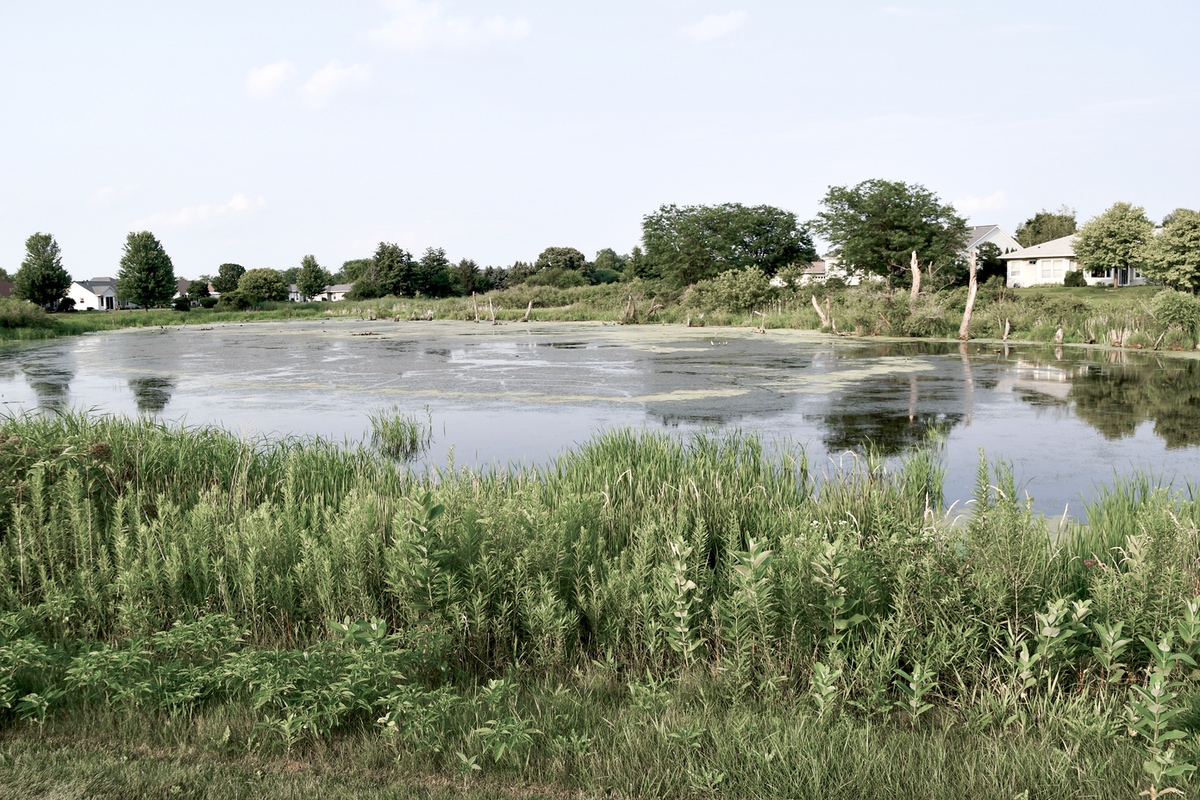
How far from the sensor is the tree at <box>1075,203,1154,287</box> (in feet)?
189

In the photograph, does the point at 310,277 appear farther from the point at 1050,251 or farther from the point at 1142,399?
the point at 1142,399

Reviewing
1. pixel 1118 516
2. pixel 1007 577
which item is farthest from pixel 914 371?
pixel 1007 577

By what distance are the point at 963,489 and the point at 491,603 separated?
227 inches

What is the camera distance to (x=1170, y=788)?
3.16m

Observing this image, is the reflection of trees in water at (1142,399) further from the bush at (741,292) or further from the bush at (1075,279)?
the bush at (1075,279)

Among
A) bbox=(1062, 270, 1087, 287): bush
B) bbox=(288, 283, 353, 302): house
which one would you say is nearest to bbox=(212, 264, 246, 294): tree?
bbox=(288, 283, 353, 302): house

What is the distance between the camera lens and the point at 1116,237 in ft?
192

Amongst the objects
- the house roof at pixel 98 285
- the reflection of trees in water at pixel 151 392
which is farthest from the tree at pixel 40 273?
the reflection of trees in water at pixel 151 392

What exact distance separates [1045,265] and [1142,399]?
197 feet

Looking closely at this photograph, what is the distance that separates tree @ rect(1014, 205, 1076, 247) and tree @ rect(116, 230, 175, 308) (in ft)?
275

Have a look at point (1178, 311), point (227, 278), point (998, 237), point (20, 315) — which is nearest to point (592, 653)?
point (1178, 311)

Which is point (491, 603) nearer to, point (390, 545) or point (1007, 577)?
point (390, 545)

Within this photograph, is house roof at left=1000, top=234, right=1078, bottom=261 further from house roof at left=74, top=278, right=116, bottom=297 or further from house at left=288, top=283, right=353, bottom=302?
house at left=288, top=283, right=353, bottom=302

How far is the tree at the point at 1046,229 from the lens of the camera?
85500 mm
